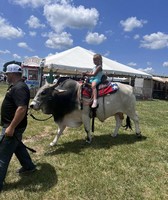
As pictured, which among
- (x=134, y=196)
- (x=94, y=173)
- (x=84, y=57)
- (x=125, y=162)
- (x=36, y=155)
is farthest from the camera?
(x=84, y=57)

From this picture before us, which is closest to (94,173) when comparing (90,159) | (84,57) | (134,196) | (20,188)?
(90,159)

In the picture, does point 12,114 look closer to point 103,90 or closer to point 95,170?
point 95,170

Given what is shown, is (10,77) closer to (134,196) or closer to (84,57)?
(134,196)

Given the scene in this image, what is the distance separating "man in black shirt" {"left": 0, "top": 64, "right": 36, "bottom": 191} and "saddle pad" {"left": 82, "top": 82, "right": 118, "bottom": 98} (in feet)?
7.43

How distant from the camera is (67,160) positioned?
5.22 metres

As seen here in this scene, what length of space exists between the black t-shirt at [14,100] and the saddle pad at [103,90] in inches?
90.0

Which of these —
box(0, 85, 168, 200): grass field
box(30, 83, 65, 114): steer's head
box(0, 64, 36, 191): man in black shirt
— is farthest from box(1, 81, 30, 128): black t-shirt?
box(30, 83, 65, 114): steer's head

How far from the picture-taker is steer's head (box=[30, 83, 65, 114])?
559cm

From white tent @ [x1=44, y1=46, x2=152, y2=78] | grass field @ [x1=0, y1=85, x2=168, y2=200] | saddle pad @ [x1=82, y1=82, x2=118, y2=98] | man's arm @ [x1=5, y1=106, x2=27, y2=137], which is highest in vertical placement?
white tent @ [x1=44, y1=46, x2=152, y2=78]

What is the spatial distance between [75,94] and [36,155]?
167 centimetres

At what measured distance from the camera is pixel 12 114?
4012mm

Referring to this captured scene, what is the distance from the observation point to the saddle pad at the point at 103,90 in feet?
20.2

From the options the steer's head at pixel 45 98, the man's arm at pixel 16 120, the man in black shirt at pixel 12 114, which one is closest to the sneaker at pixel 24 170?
the man in black shirt at pixel 12 114

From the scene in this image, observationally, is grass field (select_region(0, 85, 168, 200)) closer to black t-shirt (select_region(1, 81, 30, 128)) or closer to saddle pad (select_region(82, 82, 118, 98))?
black t-shirt (select_region(1, 81, 30, 128))
